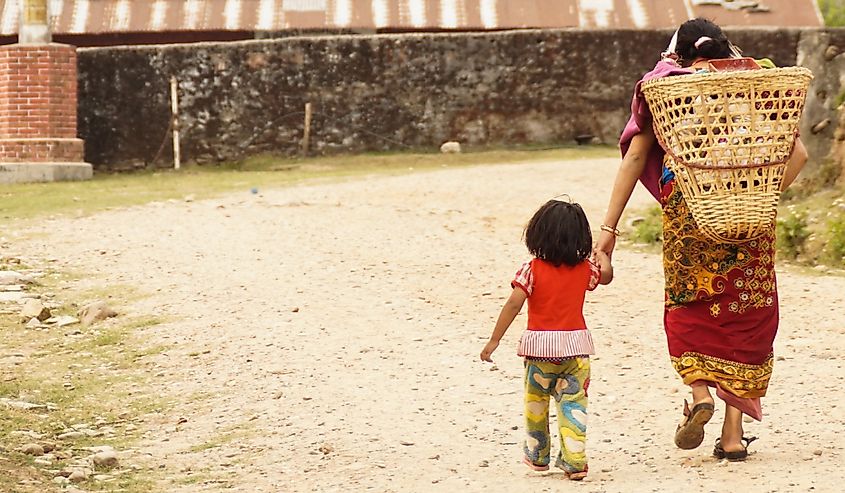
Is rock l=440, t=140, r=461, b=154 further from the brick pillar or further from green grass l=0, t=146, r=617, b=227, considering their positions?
the brick pillar

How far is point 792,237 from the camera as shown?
10.3m

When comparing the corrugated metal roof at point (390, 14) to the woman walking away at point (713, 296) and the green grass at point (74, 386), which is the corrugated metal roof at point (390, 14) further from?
the woman walking away at point (713, 296)

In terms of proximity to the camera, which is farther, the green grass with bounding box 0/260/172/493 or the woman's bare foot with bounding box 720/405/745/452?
the green grass with bounding box 0/260/172/493

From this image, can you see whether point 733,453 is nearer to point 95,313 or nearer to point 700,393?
point 700,393

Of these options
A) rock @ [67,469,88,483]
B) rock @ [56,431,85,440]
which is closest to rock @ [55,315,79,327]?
rock @ [56,431,85,440]

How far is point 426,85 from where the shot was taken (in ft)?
59.6

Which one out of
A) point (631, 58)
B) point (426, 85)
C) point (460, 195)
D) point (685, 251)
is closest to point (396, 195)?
point (460, 195)

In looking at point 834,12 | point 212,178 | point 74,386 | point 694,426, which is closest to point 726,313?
point 694,426

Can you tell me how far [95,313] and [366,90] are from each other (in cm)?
976

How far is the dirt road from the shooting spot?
5.38m

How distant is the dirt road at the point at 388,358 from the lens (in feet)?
17.6

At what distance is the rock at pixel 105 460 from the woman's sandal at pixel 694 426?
2271mm

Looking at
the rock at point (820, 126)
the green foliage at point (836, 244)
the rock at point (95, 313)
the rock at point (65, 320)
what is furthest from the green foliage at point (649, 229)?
the rock at point (65, 320)

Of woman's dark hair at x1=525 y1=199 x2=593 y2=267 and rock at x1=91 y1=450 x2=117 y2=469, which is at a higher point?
woman's dark hair at x1=525 y1=199 x2=593 y2=267
